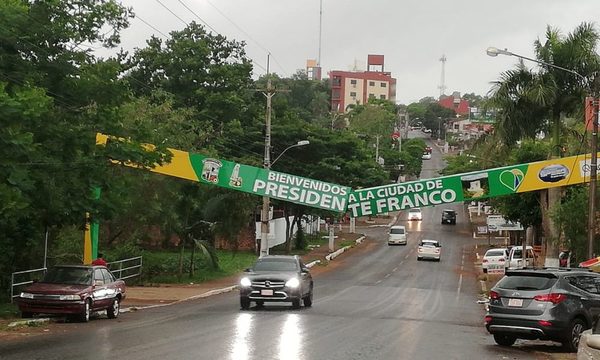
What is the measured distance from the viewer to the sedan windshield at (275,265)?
1083 inches

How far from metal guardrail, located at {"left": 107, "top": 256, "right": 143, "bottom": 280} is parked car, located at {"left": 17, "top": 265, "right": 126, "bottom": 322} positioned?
13.6 m

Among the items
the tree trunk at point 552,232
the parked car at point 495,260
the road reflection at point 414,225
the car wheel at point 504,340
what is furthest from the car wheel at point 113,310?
the road reflection at point 414,225

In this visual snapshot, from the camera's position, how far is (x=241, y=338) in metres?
17.7

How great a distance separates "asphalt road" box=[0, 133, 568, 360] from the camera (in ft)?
50.6

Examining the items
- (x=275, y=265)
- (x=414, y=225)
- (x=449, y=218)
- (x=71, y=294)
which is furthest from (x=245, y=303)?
(x=449, y=218)

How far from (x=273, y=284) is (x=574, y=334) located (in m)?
11.3

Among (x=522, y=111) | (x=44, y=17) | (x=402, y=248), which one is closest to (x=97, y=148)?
(x=44, y=17)

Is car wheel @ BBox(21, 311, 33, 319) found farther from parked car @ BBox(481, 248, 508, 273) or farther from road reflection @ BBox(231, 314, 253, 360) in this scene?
parked car @ BBox(481, 248, 508, 273)

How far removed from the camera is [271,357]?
14570mm

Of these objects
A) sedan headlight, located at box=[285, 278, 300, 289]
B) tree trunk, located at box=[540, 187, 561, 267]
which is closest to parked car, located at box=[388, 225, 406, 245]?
tree trunk, located at box=[540, 187, 561, 267]

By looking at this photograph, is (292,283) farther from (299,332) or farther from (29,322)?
(29,322)

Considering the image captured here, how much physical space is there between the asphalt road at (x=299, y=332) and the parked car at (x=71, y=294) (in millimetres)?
535

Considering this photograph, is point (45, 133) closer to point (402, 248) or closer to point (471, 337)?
point (471, 337)

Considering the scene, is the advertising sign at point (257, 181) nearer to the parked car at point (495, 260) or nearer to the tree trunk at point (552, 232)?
the tree trunk at point (552, 232)
